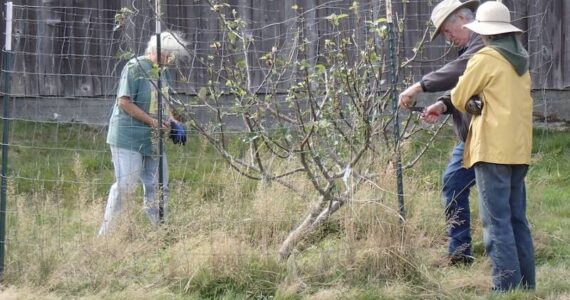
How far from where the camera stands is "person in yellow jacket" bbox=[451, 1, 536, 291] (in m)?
5.53

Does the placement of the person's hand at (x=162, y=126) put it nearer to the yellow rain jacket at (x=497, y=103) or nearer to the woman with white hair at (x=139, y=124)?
the woman with white hair at (x=139, y=124)

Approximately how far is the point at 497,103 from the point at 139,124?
117 inches

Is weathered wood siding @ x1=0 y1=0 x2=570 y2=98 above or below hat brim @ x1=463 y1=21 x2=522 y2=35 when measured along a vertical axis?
above

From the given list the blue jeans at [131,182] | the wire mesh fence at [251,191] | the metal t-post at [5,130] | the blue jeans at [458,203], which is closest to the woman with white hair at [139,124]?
the blue jeans at [131,182]

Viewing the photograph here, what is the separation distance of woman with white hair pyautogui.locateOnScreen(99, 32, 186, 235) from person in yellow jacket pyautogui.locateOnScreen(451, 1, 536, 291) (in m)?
2.43

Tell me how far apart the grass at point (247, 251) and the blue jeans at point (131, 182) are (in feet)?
0.35

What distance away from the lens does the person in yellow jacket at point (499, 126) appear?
18.1 feet

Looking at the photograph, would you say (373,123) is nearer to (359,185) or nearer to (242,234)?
(359,185)

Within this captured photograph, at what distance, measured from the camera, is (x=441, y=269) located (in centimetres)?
632

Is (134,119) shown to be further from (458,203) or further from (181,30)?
(181,30)

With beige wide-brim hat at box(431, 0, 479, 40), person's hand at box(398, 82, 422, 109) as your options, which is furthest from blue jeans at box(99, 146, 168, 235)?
beige wide-brim hat at box(431, 0, 479, 40)

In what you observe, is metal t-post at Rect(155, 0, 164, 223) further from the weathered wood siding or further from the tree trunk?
the weathered wood siding

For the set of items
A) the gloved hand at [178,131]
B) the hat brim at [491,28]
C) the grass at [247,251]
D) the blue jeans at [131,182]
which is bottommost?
the grass at [247,251]

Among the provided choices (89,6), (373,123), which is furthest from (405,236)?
(89,6)
